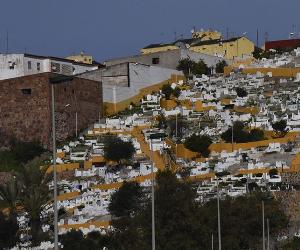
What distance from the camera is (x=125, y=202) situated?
2098 inches

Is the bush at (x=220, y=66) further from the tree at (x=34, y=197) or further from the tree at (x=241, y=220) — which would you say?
→ the tree at (x=241, y=220)

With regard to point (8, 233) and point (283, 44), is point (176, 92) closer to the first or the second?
point (283, 44)

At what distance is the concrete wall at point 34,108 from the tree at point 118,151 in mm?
6029

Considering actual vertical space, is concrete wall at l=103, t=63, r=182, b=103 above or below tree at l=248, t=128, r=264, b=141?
above

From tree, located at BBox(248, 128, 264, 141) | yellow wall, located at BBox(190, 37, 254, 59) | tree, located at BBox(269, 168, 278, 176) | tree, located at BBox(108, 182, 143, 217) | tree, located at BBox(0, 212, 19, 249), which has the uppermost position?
yellow wall, located at BBox(190, 37, 254, 59)

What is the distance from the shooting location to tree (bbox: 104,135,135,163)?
63875 millimetres

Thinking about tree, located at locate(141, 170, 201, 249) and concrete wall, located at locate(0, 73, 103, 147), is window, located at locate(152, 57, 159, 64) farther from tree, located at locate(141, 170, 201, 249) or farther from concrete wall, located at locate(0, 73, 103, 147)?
tree, located at locate(141, 170, 201, 249)

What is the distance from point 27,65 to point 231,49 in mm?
20115

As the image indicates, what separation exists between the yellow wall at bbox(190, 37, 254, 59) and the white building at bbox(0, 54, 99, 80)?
14.6m

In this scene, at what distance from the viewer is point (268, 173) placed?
190ft

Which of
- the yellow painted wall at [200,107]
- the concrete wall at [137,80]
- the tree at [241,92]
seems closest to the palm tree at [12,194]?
the yellow painted wall at [200,107]

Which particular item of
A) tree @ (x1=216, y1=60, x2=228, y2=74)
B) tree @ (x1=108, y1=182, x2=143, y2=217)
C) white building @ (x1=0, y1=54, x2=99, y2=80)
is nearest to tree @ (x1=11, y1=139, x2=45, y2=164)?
white building @ (x1=0, y1=54, x2=99, y2=80)

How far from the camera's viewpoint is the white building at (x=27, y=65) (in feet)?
254

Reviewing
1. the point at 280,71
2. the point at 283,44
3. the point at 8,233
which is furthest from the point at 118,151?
the point at 283,44
